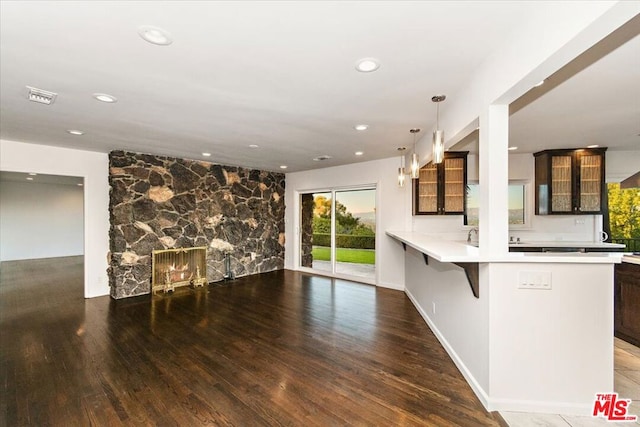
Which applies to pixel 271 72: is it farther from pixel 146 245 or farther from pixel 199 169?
pixel 146 245

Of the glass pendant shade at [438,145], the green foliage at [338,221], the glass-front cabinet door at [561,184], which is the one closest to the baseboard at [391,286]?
the green foliage at [338,221]

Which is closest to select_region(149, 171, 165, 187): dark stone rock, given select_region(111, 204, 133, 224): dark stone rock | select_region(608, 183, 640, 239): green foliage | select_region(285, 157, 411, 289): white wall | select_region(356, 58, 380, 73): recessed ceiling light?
select_region(111, 204, 133, 224): dark stone rock

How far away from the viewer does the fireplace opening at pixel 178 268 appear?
5.40 meters

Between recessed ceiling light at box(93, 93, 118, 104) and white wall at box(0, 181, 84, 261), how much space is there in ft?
30.8

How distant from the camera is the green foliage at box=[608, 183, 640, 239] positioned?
16.0 ft

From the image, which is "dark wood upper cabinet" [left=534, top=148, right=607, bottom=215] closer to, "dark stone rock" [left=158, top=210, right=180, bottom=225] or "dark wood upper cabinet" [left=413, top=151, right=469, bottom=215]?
"dark wood upper cabinet" [left=413, top=151, right=469, bottom=215]

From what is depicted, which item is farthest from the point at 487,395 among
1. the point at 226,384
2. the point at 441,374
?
the point at 226,384

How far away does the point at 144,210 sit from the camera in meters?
5.21

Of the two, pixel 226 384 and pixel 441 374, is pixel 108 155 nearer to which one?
pixel 226 384

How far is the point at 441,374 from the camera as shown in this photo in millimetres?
2562

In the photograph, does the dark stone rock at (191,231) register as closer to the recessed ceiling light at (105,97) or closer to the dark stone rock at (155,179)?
the dark stone rock at (155,179)

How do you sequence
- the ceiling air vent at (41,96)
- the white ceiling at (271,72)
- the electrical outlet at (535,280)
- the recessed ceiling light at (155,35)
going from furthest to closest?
the ceiling air vent at (41,96)
the electrical outlet at (535,280)
the recessed ceiling light at (155,35)
the white ceiling at (271,72)

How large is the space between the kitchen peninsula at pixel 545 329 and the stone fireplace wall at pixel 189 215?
204 inches

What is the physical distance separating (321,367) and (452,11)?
2944 mm
